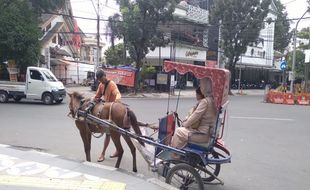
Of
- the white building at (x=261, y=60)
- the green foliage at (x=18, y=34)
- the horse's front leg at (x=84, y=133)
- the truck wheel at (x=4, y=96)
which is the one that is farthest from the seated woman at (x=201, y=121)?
the white building at (x=261, y=60)

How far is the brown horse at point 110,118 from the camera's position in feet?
22.7

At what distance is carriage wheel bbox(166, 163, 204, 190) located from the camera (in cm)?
568

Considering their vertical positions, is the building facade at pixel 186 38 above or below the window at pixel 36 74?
above

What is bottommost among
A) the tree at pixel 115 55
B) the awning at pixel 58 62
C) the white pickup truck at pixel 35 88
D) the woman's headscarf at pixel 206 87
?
the white pickup truck at pixel 35 88

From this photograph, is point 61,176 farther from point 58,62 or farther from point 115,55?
point 115,55

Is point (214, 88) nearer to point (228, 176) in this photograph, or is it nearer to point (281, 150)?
point (228, 176)

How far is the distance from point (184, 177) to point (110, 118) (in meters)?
1.85

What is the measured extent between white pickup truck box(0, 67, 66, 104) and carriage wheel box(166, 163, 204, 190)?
15.9 metres

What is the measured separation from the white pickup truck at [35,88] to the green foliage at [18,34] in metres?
3.29

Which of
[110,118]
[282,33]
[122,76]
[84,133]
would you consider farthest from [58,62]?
[282,33]

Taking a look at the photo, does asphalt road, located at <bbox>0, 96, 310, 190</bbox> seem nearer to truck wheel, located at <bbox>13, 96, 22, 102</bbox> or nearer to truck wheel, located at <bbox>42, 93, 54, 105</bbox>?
truck wheel, located at <bbox>42, 93, 54, 105</bbox>

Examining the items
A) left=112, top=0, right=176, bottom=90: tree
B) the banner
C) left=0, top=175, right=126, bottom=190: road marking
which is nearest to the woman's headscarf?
left=0, top=175, right=126, bottom=190: road marking

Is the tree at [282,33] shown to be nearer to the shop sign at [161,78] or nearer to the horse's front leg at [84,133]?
the shop sign at [161,78]

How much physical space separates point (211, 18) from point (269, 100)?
16.0m
